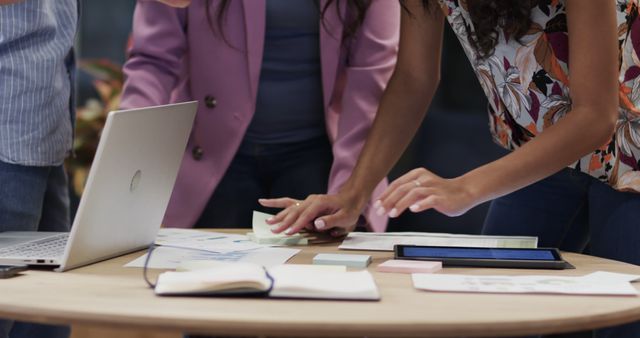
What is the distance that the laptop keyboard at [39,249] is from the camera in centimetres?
144

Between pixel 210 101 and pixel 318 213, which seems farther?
pixel 210 101

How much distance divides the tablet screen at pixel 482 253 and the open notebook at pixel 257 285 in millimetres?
295

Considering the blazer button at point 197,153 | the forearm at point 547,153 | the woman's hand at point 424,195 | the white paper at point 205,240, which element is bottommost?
the white paper at point 205,240

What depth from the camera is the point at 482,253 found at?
1.53 m

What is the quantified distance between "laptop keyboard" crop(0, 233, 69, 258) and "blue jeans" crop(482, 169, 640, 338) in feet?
2.75

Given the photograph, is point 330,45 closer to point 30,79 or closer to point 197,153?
point 197,153

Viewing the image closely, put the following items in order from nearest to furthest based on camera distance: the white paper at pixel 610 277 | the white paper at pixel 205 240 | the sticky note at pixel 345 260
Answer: the white paper at pixel 610 277, the sticky note at pixel 345 260, the white paper at pixel 205 240

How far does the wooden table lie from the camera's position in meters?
1.06

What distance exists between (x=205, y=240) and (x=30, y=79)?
1.39 feet

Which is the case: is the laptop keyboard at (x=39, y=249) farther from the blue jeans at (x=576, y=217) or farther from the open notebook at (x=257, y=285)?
the blue jeans at (x=576, y=217)

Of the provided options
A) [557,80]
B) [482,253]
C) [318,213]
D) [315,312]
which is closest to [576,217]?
[557,80]

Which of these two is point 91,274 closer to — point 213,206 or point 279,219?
point 279,219

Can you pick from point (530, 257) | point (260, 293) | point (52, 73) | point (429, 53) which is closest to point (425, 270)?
point (530, 257)

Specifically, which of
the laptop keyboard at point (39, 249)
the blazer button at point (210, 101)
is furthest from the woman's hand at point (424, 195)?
the blazer button at point (210, 101)
